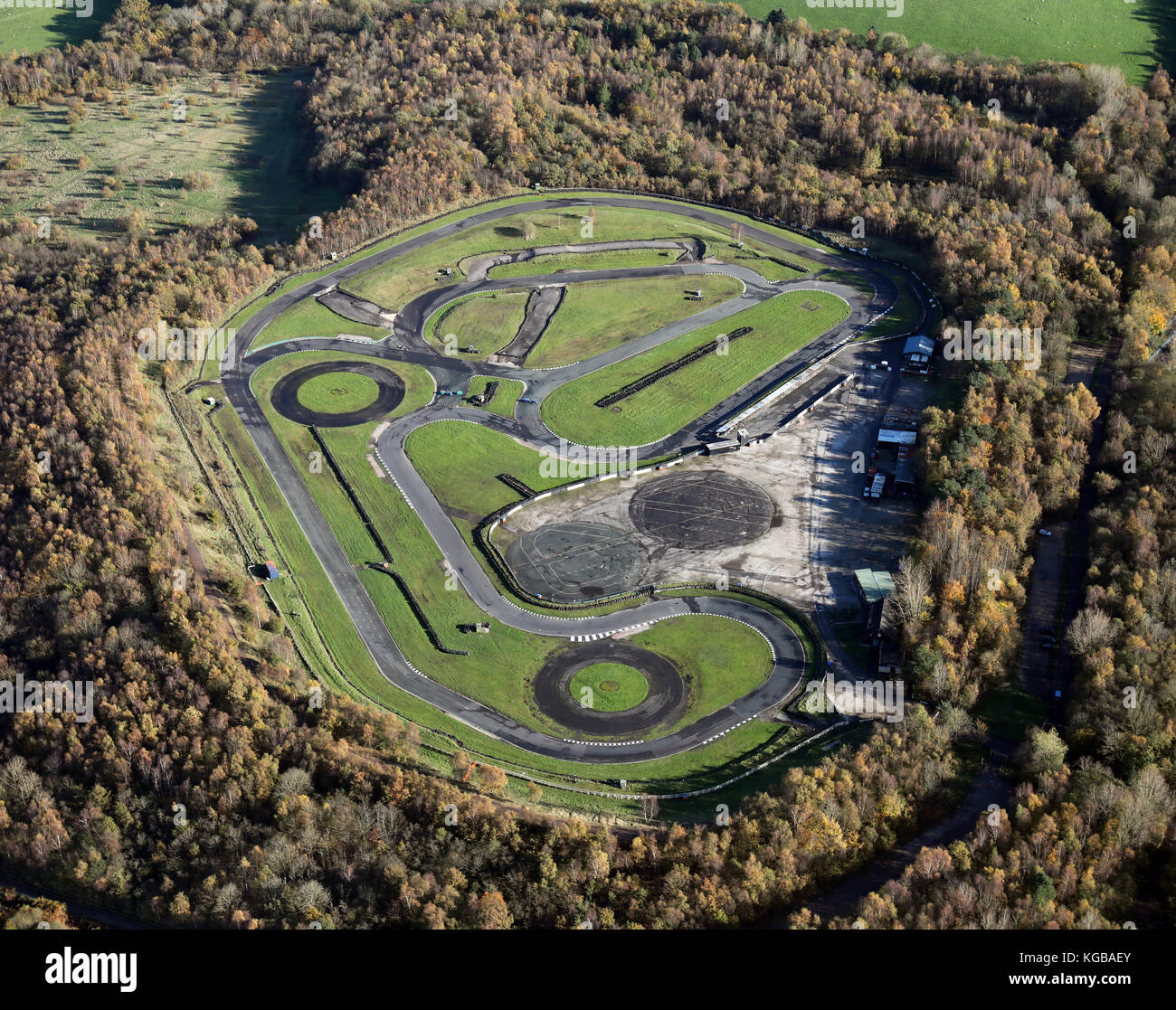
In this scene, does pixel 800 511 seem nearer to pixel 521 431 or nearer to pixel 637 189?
pixel 521 431

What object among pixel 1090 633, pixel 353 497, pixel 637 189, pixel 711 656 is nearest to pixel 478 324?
pixel 353 497

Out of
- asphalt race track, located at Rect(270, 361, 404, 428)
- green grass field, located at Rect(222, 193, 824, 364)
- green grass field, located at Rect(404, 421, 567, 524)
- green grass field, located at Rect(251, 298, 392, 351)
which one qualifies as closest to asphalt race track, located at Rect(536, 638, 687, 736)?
green grass field, located at Rect(404, 421, 567, 524)

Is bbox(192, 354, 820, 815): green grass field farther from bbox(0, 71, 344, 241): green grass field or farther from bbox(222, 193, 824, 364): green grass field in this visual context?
bbox(0, 71, 344, 241): green grass field

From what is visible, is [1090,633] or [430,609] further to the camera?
[430,609]

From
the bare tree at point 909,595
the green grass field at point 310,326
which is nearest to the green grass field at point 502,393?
the green grass field at point 310,326

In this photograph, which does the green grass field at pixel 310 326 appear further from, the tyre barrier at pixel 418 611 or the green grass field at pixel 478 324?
the tyre barrier at pixel 418 611

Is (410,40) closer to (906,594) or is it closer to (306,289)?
(306,289)
